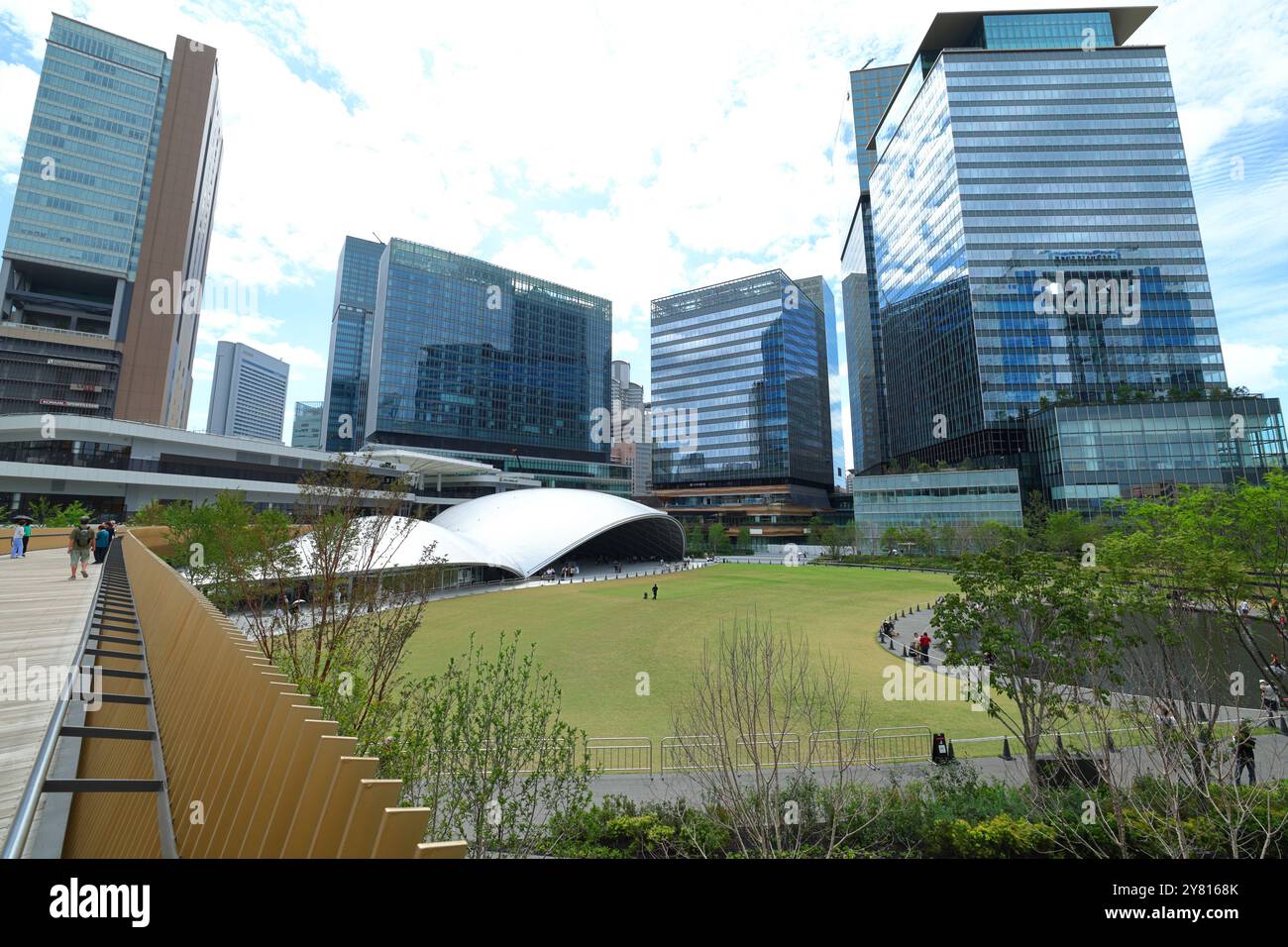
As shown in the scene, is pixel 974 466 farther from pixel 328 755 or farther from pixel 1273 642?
pixel 328 755

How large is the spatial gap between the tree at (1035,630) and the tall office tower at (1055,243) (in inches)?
2643

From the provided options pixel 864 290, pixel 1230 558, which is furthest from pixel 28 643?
pixel 864 290

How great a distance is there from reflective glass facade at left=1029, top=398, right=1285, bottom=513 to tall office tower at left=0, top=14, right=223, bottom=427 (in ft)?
378

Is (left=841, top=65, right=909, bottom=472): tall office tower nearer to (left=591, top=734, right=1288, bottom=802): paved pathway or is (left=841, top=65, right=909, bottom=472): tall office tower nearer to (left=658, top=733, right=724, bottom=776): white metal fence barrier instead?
(left=591, top=734, right=1288, bottom=802): paved pathway

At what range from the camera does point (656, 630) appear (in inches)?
1043

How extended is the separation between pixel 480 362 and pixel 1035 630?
111 metres

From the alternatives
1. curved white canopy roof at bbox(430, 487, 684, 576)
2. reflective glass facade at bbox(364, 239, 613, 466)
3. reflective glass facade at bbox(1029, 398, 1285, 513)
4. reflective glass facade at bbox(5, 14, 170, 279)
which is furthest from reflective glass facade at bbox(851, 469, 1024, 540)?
reflective glass facade at bbox(5, 14, 170, 279)

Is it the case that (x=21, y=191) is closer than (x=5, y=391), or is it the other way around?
(x=5, y=391)

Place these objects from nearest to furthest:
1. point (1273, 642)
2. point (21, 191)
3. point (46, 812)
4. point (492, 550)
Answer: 1. point (46, 812)
2. point (1273, 642)
3. point (492, 550)
4. point (21, 191)

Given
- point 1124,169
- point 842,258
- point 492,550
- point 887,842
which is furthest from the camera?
point 842,258

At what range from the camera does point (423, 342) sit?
108 metres

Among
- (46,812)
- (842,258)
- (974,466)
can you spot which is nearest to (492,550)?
(46,812)

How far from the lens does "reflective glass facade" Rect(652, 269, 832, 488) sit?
11262 cm
